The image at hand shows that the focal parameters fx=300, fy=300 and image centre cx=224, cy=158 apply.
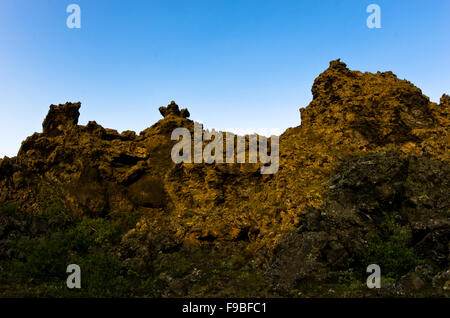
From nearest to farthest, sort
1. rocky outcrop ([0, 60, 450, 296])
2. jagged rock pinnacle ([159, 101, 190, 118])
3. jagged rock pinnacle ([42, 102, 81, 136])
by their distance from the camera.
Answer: rocky outcrop ([0, 60, 450, 296]) < jagged rock pinnacle ([42, 102, 81, 136]) < jagged rock pinnacle ([159, 101, 190, 118])

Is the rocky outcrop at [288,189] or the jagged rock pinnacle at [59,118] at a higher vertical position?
the jagged rock pinnacle at [59,118]

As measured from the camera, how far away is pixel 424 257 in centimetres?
2267

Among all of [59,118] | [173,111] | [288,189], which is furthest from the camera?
[173,111]

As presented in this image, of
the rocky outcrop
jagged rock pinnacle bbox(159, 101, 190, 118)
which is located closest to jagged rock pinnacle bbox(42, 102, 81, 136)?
the rocky outcrop

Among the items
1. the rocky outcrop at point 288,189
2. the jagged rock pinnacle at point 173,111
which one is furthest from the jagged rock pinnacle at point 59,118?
the jagged rock pinnacle at point 173,111

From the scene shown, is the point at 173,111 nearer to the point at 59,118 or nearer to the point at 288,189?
the point at 59,118

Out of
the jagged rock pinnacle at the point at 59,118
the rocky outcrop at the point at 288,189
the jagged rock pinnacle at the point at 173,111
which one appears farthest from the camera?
the jagged rock pinnacle at the point at 173,111

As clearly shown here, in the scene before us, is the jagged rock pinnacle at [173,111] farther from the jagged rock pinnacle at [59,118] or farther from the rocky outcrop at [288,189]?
the jagged rock pinnacle at [59,118]

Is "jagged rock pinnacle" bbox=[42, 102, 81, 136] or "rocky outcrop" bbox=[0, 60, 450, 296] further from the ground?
"jagged rock pinnacle" bbox=[42, 102, 81, 136]

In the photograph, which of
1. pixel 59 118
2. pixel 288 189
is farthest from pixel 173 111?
pixel 288 189

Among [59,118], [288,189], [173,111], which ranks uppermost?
[173,111]

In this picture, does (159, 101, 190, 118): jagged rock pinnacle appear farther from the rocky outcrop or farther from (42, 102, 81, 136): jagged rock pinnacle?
(42, 102, 81, 136): jagged rock pinnacle
